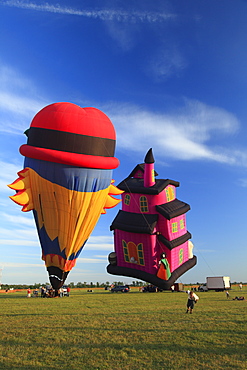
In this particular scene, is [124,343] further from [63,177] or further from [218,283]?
[218,283]

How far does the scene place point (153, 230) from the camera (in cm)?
3253

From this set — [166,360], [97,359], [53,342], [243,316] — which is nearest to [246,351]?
[166,360]

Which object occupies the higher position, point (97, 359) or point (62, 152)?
point (62, 152)

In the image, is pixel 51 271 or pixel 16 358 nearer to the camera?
pixel 16 358

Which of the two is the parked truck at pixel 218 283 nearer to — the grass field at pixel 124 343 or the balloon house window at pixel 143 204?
the balloon house window at pixel 143 204

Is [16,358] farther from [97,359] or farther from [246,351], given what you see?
[246,351]

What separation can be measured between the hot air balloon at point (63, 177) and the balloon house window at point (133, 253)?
11382 mm

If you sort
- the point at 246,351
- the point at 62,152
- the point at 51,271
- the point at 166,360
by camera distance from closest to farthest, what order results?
1. the point at 166,360
2. the point at 246,351
3. the point at 62,152
4. the point at 51,271

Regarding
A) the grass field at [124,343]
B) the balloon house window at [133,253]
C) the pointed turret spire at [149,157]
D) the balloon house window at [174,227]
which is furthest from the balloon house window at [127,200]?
the grass field at [124,343]

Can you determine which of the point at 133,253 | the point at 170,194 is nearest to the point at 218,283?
the point at 170,194

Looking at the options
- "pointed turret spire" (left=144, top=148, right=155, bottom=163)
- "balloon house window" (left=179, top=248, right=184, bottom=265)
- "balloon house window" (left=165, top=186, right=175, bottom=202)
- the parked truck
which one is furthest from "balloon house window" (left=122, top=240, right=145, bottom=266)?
the parked truck

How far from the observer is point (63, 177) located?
21.1 metres

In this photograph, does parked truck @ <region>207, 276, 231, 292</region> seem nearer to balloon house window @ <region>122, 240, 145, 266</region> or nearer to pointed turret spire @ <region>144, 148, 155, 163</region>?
balloon house window @ <region>122, 240, 145, 266</region>

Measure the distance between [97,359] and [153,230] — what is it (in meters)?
24.7
